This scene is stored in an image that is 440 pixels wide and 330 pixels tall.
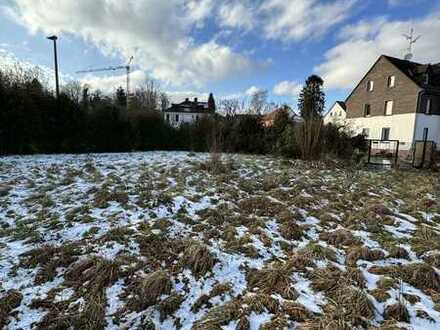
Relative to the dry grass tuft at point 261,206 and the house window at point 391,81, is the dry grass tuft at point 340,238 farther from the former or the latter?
the house window at point 391,81

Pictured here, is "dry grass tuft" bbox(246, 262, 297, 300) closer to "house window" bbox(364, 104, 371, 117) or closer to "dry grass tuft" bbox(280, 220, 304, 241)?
"dry grass tuft" bbox(280, 220, 304, 241)

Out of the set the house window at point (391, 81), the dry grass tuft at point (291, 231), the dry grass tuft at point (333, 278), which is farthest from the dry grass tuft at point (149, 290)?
the house window at point (391, 81)

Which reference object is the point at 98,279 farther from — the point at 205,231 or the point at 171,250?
the point at 205,231

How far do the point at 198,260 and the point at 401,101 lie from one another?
2548 centimetres

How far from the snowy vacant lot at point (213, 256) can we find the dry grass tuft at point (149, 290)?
0.03ft

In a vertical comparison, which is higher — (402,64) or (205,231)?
(402,64)

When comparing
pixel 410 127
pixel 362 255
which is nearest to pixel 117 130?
pixel 362 255

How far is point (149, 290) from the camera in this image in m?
2.69

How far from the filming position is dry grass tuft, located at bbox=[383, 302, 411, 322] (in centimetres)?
242

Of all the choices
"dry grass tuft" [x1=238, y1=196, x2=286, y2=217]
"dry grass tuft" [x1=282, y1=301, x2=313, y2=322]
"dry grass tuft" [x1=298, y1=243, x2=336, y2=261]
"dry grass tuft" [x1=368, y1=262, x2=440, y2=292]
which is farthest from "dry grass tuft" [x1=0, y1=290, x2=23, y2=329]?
"dry grass tuft" [x1=368, y1=262, x2=440, y2=292]

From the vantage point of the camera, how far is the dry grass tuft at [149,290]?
8.45ft

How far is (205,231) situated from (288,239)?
111 cm

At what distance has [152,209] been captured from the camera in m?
4.49

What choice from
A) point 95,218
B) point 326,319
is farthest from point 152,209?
point 326,319
